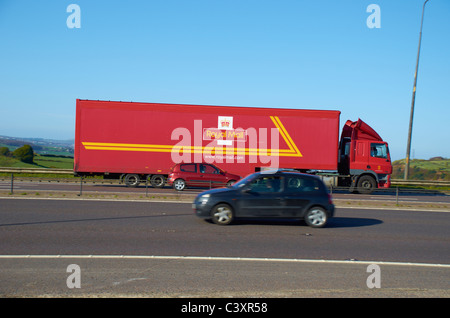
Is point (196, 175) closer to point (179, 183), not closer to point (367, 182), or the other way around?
point (179, 183)

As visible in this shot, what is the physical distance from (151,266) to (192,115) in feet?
58.3

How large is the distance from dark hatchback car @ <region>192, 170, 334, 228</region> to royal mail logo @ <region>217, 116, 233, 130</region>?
41.2 feet

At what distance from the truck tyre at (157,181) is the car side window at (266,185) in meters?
13.6

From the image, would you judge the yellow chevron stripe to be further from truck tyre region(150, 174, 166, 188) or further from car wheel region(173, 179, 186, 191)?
car wheel region(173, 179, 186, 191)

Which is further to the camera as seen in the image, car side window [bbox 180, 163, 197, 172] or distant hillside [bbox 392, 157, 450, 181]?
distant hillside [bbox 392, 157, 450, 181]

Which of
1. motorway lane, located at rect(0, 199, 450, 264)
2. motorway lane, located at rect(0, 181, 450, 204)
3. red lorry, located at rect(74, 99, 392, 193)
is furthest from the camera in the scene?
red lorry, located at rect(74, 99, 392, 193)

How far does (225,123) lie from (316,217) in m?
13.2

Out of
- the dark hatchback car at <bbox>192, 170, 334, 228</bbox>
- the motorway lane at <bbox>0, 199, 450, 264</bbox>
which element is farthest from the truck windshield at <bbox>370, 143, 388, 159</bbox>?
the dark hatchback car at <bbox>192, 170, 334, 228</bbox>

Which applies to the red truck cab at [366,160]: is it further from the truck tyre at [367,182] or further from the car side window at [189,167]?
the car side window at [189,167]

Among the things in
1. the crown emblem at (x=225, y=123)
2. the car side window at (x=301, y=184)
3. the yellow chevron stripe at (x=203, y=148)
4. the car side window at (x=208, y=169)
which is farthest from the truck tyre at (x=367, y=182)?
the car side window at (x=301, y=184)

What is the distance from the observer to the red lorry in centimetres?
2417

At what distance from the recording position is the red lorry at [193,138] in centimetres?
2417

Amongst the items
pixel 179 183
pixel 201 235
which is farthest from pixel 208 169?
pixel 201 235

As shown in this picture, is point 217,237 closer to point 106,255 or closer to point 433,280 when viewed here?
point 106,255
